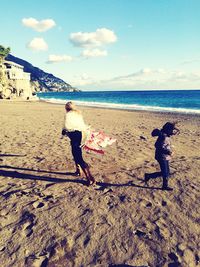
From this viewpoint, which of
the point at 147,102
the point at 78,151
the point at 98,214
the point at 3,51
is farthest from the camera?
the point at 3,51

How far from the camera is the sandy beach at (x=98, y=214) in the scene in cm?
430

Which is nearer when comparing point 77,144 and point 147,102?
point 77,144

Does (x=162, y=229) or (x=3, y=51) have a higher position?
(x=3, y=51)

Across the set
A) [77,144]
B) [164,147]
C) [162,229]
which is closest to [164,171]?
[164,147]

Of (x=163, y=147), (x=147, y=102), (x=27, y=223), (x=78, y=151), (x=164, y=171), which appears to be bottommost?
(x=147, y=102)

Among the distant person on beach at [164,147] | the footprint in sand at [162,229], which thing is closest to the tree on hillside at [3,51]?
the distant person on beach at [164,147]

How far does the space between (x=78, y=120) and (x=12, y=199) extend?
241 centimetres

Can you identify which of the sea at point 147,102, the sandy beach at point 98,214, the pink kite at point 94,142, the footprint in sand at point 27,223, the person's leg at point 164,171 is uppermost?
the pink kite at point 94,142

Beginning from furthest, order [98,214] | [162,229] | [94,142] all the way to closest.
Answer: [94,142] → [98,214] → [162,229]

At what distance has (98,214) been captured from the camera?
5.55 metres

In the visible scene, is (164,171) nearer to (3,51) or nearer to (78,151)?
(78,151)

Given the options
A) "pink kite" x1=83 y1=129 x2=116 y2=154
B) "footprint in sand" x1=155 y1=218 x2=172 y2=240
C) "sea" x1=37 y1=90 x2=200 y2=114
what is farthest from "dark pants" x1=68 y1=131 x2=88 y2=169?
"sea" x1=37 y1=90 x2=200 y2=114

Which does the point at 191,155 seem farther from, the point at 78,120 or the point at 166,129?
the point at 78,120

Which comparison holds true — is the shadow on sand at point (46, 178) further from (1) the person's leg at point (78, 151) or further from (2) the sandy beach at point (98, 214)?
(1) the person's leg at point (78, 151)
